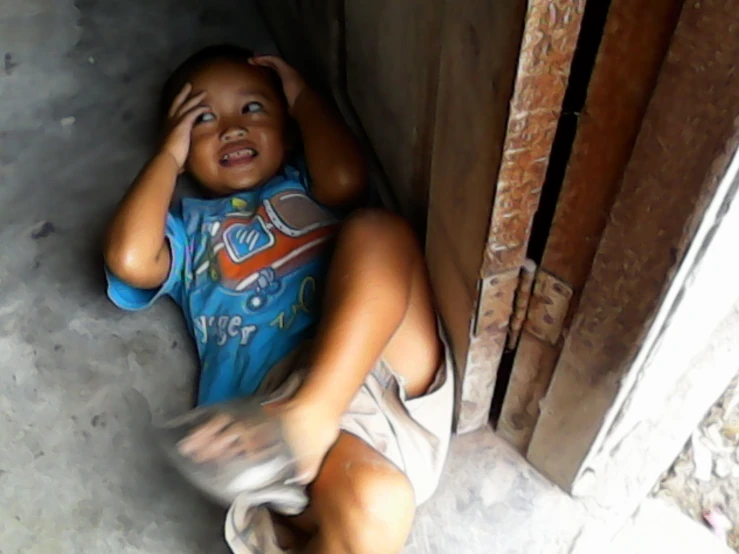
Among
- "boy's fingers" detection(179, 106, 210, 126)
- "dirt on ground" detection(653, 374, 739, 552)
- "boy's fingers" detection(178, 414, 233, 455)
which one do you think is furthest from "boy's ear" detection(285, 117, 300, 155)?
"dirt on ground" detection(653, 374, 739, 552)

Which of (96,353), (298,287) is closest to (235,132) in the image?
(298,287)

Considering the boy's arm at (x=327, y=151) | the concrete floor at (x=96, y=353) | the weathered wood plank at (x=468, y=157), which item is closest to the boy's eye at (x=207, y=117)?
the boy's arm at (x=327, y=151)

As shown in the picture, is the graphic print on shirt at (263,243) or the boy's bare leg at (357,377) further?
the graphic print on shirt at (263,243)

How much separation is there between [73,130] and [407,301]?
0.72 metres

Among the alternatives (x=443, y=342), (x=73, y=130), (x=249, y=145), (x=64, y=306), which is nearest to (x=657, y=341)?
(x=443, y=342)

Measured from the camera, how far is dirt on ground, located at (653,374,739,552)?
0.95 m

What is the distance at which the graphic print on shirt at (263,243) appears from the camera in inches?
39.5

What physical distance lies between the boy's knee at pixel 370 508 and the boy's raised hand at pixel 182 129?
49 cm

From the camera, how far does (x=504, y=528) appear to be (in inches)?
37.3

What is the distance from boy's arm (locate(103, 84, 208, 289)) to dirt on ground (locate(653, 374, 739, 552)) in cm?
67

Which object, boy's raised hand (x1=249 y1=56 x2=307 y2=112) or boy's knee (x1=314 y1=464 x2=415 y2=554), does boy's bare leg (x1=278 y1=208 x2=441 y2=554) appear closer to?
boy's knee (x1=314 y1=464 x2=415 y2=554)

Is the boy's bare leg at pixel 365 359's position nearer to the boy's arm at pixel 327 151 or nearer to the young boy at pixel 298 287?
the young boy at pixel 298 287

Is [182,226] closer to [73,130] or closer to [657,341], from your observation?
[73,130]

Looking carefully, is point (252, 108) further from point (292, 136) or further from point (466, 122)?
point (466, 122)
